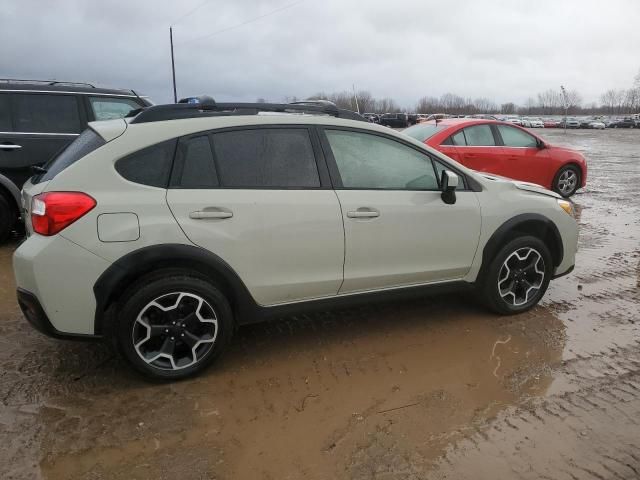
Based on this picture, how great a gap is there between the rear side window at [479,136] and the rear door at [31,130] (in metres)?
6.04

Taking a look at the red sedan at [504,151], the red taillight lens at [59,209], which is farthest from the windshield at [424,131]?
the red taillight lens at [59,209]

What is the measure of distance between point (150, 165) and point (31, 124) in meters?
3.91

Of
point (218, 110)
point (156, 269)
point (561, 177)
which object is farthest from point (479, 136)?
point (156, 269)

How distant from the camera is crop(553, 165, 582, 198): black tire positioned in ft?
31.3

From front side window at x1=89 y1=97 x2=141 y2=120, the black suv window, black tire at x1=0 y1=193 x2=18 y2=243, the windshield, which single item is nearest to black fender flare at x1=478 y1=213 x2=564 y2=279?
the black suv window

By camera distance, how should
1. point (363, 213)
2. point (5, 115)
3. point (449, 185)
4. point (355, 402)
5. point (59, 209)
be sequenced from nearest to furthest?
point (59, 209) → point (355, 402) → point (363, 213) → point (449, 185) → point (5, 115)

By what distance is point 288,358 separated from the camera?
3553mm

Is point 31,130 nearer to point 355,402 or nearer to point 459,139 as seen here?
point 355,402

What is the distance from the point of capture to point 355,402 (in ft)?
9.82

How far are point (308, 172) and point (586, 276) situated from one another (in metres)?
3.53

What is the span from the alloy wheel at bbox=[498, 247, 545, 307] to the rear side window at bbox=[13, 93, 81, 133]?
5309 mm

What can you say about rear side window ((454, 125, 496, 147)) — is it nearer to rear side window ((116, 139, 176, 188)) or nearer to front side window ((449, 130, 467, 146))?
front side window ((449, 130, 467, 146))

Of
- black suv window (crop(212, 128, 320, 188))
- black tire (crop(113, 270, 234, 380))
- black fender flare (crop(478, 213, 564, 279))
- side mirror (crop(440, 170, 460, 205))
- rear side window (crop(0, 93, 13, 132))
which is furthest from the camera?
rear side window (crop(0, 93, 13, 132))

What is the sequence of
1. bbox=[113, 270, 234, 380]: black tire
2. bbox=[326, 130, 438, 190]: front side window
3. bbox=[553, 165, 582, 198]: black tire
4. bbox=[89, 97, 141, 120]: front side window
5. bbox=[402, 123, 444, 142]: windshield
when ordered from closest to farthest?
bbox=[113, 270, 234, 380]: black tire → bbox=[326, 130, 438, 190]: front side window → bbox=[89, 97, 141, 120]: front side window → bbox=[402, 123, 444, 142]: windshield → bbox=[553, 165, 582, 198]: black tire
